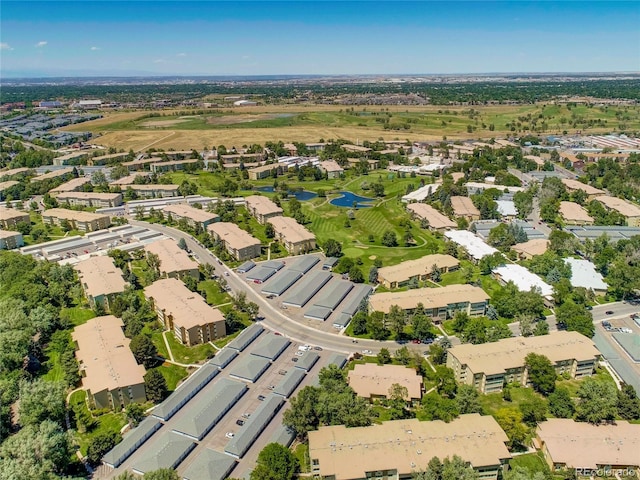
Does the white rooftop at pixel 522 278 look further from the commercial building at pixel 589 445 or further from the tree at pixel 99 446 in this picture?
the tree at pixel 99 446

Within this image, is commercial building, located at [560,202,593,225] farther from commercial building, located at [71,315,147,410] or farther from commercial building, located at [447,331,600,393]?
commercial building, located at [71,315,147,410]

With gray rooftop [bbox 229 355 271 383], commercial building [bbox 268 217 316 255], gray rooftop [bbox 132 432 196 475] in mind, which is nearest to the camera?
gray rooftop [bbox 132 432 196 475]

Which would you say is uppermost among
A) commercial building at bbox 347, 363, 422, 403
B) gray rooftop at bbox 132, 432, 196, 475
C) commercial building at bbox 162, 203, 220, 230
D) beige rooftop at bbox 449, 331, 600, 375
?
commercial building at bbox 162, 203, 220, 230

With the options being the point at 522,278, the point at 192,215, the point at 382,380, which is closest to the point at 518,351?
the point at 382,380

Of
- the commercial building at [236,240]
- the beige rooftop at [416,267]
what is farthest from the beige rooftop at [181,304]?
the beige rooftop at [416,267]

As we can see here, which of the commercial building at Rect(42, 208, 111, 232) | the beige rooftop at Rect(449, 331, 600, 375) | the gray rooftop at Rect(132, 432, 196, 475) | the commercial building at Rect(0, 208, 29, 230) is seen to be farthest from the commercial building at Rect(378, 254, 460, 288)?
the commercial building at Rect(0, 208, 29, 230)

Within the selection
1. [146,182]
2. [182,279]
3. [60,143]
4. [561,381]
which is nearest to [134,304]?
[182,279]

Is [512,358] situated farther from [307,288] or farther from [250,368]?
[307,288]
